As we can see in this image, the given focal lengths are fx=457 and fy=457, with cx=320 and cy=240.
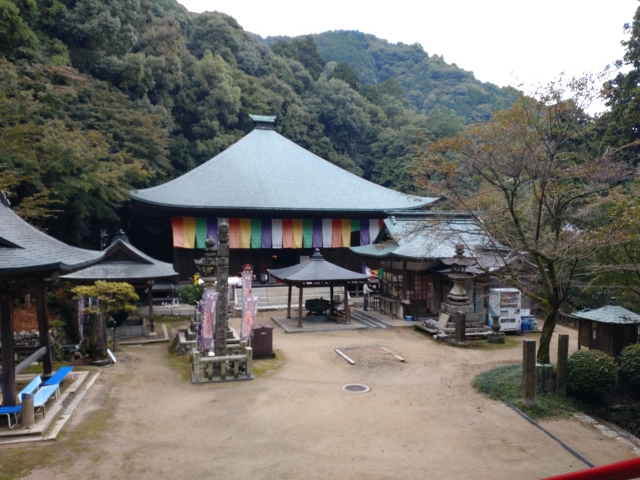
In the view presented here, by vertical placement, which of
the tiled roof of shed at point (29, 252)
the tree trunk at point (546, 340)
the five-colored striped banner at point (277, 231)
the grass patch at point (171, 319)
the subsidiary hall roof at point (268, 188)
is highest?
the subsidiary hall roof at point (268, 188)

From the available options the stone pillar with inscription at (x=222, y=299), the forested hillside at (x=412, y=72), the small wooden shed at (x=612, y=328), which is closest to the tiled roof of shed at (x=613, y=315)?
the small wooden shed at (x=612, y=328)

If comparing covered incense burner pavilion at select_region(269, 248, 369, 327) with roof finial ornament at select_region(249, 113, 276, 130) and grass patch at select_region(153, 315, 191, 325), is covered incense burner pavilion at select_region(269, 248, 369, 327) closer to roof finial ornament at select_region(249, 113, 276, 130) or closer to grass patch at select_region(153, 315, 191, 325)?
grass patch at select_region(153, 315, 191, 325)

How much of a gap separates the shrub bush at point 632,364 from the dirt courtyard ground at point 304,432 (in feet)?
9.64

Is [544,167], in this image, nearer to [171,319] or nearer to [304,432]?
[304,432]

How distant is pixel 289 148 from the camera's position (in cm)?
3322

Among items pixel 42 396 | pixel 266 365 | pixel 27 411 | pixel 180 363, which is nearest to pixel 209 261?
pixel 180 363

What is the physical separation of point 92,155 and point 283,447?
636 inches

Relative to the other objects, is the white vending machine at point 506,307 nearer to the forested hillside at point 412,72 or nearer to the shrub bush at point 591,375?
the shrub bush at point 591,375

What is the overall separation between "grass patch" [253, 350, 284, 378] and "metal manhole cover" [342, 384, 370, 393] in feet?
6.98

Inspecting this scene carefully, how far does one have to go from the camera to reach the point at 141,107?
29328 mm

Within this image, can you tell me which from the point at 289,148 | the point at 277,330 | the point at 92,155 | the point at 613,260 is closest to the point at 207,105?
the point at 289,148

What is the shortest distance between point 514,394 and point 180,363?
8270mm

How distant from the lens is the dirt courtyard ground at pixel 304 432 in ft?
21.3

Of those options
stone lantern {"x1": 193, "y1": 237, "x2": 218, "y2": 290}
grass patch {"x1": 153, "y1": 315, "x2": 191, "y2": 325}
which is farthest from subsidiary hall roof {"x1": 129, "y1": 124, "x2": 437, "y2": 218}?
stone lantern {"x1": 193, "y1": 237, "x2": 218, "y2": 290}
